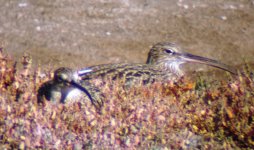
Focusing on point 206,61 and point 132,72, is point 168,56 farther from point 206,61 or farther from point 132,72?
point 132,72

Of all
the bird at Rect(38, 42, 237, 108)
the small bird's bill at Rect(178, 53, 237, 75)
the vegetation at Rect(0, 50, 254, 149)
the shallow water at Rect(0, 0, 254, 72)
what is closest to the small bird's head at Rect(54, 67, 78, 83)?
the bird at Rect(38, 42, 237, 108)

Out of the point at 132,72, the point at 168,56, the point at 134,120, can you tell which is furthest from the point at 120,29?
the point at 134,120

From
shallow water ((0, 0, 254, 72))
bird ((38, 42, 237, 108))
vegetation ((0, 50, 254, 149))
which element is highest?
shallow water ((0, 0, 254, 72))

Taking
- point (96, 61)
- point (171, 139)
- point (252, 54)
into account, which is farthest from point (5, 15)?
point (171, 139)

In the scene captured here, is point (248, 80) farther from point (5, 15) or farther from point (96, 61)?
point (5, 15)

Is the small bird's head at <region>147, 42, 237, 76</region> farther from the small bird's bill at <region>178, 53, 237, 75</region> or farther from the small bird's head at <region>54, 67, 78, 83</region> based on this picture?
the small bird's head at <region>54, 67, 78, 83</region>

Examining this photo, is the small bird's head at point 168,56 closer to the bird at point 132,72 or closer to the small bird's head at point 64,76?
the bird at point 132,72
